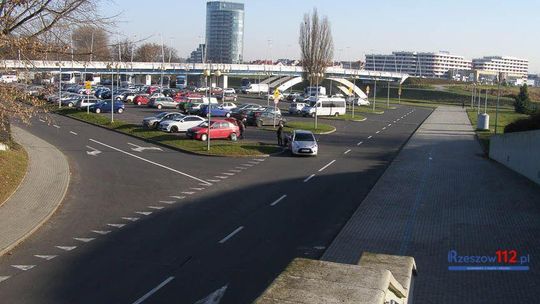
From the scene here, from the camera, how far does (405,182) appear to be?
82.2ft

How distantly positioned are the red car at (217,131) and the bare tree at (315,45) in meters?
51.9

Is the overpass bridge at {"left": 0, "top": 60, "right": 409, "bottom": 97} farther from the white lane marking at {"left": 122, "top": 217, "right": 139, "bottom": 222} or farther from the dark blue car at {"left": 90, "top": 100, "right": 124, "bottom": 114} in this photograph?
the white lane marking at {"left": 122, "top": 217, "right": 139, "bottom": 222}

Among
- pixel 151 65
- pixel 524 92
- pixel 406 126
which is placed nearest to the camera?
pixel 406 126

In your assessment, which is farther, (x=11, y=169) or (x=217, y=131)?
(x=217, y=131)

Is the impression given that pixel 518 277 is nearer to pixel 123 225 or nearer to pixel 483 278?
pixel 483 278

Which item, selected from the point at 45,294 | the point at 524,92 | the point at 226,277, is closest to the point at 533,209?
the point at 226,277

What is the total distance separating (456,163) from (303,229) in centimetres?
1809

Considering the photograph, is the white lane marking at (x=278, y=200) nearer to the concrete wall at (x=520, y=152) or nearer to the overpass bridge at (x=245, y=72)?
the concrete wall at (x=520, y=152)

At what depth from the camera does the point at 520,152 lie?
27531 millimetres

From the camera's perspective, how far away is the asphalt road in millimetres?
11461

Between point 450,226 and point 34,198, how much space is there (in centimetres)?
1317

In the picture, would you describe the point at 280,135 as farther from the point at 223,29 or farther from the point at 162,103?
the point at 223,29

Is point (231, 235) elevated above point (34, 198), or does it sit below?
below

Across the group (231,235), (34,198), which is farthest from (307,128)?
(231,235)
